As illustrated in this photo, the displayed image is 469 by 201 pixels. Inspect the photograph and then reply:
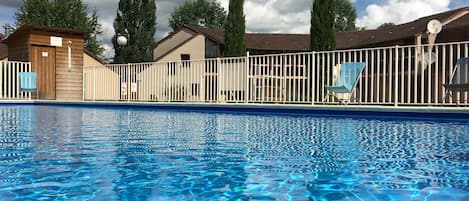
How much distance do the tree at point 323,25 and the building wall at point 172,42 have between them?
724 inches

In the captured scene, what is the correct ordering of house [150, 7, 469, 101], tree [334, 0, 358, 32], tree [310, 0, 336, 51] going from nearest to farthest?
house [150, 7, 469, 101], tree [310, 0, 336, 51], tree [334, 0, 358, 32]

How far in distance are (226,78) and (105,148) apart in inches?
276

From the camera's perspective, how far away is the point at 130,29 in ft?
90.0

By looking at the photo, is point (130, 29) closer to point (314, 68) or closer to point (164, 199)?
point (314, 68)

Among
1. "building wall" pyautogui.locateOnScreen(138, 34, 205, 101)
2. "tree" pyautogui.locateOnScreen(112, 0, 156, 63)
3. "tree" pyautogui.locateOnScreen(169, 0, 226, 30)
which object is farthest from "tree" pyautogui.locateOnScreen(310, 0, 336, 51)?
"tree" pyautogui.locateOnScreen(169, 0, 226, 30)

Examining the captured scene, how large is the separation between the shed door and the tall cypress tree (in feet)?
20.2

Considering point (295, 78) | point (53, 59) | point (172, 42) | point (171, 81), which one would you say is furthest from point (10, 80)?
point (172, 42)

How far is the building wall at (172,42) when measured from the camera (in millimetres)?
32469

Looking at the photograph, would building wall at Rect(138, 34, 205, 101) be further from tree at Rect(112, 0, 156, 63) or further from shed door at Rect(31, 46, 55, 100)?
tree at Rect(112, 0, 156, 63)

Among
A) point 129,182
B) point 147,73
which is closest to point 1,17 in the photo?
point 147,73

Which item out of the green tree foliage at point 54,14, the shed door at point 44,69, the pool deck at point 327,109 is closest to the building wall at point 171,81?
the pool deck at point 327,109

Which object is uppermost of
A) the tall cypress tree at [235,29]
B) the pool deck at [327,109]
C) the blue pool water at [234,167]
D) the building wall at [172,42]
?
the building wall at [172,42]

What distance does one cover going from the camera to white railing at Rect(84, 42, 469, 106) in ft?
26.1

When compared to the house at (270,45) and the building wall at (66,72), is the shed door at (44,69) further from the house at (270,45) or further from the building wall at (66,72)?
the house at (270,45)
